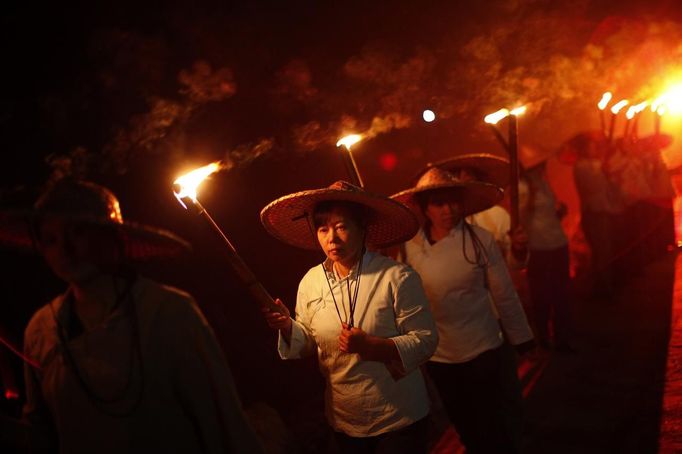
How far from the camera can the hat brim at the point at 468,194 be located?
361 cm

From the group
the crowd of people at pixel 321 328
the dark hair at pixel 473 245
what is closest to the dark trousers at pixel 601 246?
the crowd of people at pixel 321 328

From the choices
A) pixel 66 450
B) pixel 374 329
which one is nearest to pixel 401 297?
pixel 374 329

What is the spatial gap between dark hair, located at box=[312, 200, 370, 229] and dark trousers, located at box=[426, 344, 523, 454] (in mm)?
1361

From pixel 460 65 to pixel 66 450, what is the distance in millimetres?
8057

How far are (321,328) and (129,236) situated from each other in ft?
4.08

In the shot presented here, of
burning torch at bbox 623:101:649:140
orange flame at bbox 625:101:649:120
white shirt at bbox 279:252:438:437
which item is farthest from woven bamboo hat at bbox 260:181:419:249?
orange flame at bbox 625:101:649:120

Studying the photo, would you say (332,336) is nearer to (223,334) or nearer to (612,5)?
(223,334)

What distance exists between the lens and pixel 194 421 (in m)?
1.84

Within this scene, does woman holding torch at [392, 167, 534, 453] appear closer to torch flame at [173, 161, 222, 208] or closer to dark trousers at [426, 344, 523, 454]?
dark trousers at [426, 344, 523, 454]

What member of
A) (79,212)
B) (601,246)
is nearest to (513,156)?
(79,212)

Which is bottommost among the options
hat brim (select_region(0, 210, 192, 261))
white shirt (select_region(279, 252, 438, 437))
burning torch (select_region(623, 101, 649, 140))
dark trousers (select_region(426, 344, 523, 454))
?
dark trousers (select_region(426, 344, 523, 454))

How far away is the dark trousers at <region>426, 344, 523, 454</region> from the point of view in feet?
11.0

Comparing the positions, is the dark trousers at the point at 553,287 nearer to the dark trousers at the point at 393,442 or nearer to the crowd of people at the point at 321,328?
the crowd of people at the point at 321,328

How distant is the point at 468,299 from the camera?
3.38m
